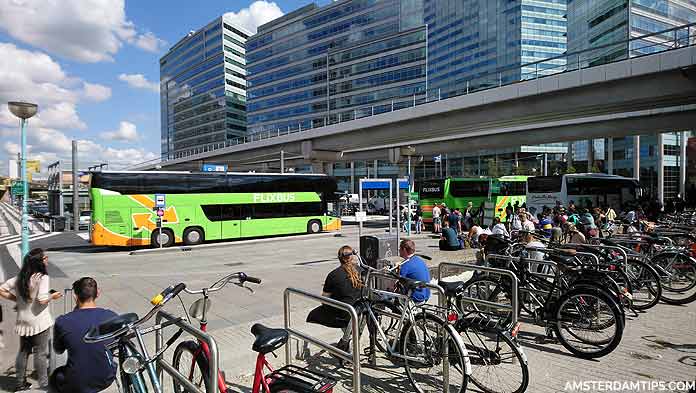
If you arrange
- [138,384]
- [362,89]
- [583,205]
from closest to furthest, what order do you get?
[138,384] → [583,205] → [362,89]

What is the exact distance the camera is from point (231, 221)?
1942cm

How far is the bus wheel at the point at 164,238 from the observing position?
57.5 ft

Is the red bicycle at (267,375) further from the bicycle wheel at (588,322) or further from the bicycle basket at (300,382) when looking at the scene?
the bicycle wheel at (588,322)

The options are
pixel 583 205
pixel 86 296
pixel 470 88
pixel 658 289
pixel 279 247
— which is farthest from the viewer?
pixel 583 205

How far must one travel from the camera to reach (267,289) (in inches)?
370

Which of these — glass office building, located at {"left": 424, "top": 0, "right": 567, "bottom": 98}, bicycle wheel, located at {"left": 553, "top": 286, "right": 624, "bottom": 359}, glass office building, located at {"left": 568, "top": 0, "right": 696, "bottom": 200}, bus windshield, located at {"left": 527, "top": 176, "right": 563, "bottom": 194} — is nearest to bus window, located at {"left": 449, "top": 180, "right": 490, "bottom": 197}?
bus windshield, located at {"left": 527, "top": 176, "right": 563, "bottom": 194}

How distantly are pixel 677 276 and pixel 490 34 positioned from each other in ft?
279

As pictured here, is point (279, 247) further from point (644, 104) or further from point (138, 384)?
point (644, 104)

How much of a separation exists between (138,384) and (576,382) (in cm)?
422

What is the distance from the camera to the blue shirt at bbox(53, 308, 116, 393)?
3184 mm

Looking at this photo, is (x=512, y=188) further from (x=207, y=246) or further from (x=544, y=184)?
(x=207, y=246)

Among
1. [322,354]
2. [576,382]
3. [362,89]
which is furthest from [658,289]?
[362,89]

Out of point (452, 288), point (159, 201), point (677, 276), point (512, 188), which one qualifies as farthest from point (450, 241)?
point (512, 188)

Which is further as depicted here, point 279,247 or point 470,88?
point 470,88
